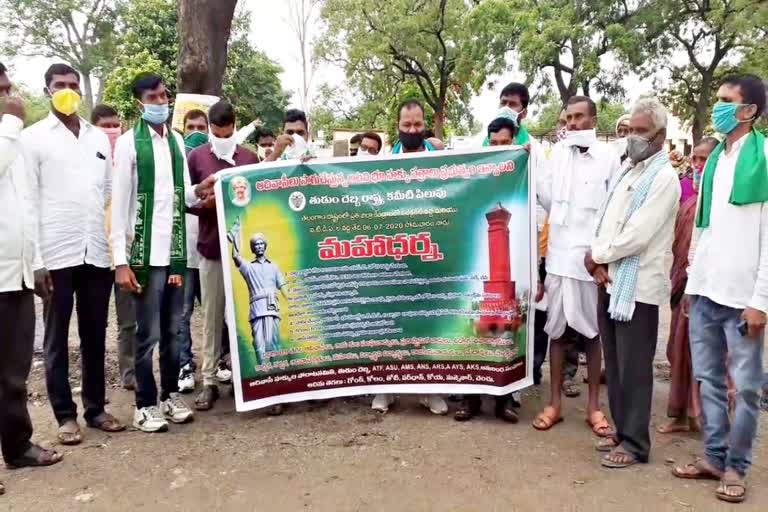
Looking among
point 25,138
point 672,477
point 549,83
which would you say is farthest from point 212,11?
point 549,83

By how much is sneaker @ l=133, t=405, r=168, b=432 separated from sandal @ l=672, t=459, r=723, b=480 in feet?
9.99

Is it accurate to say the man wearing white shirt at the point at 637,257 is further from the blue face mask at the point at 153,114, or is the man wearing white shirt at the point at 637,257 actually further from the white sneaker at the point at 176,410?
the blue face mask at the point at 153,114

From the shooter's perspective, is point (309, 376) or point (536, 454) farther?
point (309, 376)

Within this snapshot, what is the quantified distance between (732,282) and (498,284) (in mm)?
1359

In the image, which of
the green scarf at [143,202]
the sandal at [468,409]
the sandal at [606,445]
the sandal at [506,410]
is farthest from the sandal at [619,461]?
the green scarf at [143,202]

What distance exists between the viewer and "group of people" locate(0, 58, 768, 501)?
10.1 ft

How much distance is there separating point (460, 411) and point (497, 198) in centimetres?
143

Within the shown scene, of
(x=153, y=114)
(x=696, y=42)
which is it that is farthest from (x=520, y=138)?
(x=696, y=42)

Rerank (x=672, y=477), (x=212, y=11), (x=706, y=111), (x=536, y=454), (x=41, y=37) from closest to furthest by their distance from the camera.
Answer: (x=672, y=477) < (x=536, y=454) < (x=212, y=11) < (x=706, y=111) < (x=41, y=37)

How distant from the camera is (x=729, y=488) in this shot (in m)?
3.07

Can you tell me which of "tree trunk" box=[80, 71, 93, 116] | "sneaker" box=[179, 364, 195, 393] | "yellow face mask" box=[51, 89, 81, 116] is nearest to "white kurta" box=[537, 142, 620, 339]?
"sneaker" box=[179, 364, 195, 393]

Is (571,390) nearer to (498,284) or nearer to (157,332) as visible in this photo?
(498,284)

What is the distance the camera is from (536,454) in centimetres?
356

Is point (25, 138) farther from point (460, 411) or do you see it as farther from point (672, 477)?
point (672, 477)
